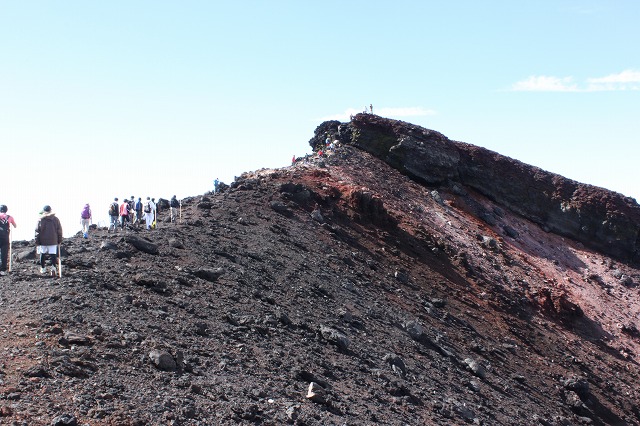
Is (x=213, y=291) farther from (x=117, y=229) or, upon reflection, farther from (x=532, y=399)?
(x=532, y=399)

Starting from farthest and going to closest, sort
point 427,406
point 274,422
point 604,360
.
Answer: point 604,360
point 427,406
point 274,422

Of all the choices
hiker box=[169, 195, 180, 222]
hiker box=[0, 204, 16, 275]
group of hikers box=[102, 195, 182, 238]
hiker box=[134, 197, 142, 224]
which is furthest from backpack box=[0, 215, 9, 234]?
hiker box=[134, 197, 142, 224]

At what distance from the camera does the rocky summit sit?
31.0ft

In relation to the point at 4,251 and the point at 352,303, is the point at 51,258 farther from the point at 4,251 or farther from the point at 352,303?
the point at 352,303

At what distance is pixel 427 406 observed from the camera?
42.7 ft

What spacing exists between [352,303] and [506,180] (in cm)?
1931

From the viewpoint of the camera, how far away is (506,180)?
113 feet

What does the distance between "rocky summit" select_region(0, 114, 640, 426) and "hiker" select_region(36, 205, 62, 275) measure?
1.43ft

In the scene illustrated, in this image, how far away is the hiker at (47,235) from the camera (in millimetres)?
13516

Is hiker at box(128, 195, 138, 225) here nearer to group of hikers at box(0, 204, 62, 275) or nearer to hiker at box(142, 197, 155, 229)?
hiker at box(142, 197, 155, 229)

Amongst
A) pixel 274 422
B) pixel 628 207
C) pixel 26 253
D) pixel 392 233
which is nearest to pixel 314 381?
pixel 274 422

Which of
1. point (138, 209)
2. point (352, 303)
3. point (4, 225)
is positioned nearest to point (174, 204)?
point (138, 209)

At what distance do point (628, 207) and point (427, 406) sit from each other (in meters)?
27.8

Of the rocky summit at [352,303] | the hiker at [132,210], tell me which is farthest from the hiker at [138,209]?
the rocky summit at [352,303]
